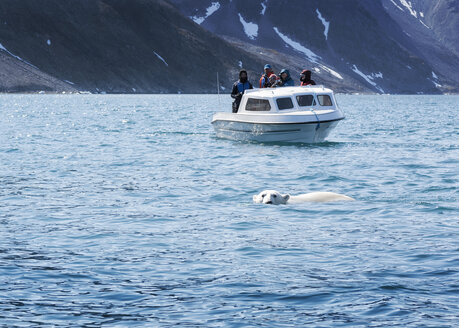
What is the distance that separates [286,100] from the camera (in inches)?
1297

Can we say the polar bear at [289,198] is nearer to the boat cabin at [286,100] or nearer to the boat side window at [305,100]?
the boat cabin at [286,100]

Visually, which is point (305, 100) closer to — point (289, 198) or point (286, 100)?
point (286, 100)

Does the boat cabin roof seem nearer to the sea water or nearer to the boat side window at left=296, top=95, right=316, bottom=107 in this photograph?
the boat side window at left=296, top=95, right=316, bottom=107

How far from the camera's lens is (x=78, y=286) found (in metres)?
10.3

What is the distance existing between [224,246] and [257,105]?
20.8 metres

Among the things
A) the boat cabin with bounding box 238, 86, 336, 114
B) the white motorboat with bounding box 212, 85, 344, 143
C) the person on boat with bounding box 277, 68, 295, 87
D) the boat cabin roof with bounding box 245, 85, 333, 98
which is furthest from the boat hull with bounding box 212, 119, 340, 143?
the person on boat with bounding box 277, 68, 295, 87

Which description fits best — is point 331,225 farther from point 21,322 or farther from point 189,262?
point 21,322

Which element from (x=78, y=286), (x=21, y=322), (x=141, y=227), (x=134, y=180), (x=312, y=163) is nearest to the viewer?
(x=21, y=322)

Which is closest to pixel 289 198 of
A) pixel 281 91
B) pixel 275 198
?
pixel 275 198

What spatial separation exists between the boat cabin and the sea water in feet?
23.6

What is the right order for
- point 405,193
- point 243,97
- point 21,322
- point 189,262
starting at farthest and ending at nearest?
point 243,97, point 405,193, point 189,262, point 21,322

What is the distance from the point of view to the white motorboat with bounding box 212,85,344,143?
3250cm

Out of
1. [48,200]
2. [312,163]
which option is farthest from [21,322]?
[312,163]

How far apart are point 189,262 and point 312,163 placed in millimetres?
15122
